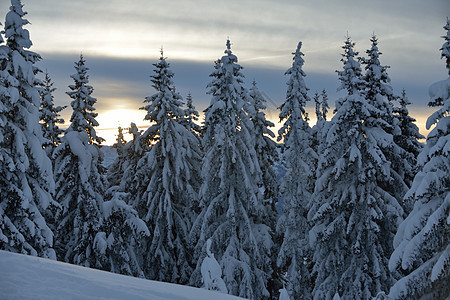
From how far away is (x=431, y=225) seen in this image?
11289 mm

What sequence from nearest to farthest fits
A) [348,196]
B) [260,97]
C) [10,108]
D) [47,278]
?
[47,278] → [10,108] → [348,196] → [260,97]

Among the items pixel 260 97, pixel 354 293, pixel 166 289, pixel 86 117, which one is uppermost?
pixel 260 97

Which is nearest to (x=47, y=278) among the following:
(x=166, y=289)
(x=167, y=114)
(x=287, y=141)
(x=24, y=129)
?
(x=166, y=289)

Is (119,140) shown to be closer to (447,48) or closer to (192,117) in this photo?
(192,117)

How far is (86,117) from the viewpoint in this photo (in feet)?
74.3

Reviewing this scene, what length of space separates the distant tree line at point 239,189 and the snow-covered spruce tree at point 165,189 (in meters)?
0.08

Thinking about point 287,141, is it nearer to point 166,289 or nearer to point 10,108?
point 10,108

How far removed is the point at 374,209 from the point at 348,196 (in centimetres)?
130

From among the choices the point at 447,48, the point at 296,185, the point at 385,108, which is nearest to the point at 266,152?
the point at 296,185

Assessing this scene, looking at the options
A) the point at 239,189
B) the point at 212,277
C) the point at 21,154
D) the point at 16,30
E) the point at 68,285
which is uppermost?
the point at 16,30

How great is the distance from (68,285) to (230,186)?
14.5 meters

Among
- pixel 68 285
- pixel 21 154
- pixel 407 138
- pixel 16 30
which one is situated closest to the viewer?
pixel 68 285

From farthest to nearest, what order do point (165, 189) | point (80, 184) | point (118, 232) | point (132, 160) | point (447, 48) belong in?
point (132, 160)
point (165, 189)
point (80, 184)
point (118, 232)
point (447, 48)

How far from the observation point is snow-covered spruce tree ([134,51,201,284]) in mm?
23719
